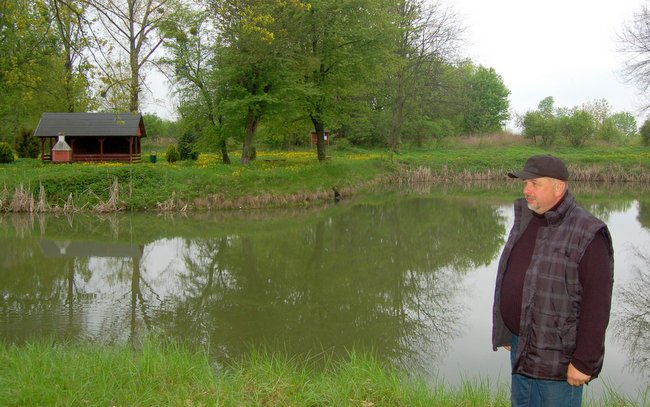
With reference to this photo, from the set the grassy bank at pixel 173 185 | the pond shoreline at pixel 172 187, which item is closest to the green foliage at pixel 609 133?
the grassy bank at pixel 173 185

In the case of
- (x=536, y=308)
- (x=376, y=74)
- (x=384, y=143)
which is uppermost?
(x=376, y=74)

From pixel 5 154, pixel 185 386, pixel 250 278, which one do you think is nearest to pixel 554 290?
pixel 185 386

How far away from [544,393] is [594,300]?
1.99 feet

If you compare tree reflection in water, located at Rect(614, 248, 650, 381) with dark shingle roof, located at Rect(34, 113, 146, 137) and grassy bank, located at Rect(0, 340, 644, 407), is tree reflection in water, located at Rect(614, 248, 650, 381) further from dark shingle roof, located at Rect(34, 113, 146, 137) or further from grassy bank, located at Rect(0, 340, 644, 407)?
dark shingle roof, located at Rect(34, 113, 146, 137)

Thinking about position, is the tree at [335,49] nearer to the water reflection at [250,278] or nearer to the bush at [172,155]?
the water reflection at [250,278]

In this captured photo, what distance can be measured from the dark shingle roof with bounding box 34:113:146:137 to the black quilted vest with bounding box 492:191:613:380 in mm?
24692

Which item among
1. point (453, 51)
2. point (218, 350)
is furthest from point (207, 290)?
point (453, 51)

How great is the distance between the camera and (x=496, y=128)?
50594 millimetres

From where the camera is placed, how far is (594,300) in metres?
2.63

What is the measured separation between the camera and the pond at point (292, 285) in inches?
262

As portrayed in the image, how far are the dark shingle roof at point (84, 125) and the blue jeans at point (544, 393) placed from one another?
24.6 m

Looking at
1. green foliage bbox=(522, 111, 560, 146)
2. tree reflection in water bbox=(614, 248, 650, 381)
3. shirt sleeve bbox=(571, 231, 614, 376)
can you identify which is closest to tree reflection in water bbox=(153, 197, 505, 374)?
tree reflection in water bbox=(614, 248, 650, 381)

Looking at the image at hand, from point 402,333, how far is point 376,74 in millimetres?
19166

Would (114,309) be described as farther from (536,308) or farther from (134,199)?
(134,199)
